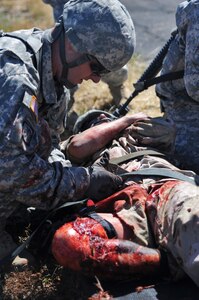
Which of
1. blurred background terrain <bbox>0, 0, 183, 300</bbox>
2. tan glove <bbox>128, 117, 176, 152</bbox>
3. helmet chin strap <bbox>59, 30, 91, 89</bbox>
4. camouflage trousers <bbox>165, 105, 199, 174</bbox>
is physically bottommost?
blurred background terrain <bbox>0, 0, 183, 300</bbox>

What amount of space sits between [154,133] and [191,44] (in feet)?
1.93

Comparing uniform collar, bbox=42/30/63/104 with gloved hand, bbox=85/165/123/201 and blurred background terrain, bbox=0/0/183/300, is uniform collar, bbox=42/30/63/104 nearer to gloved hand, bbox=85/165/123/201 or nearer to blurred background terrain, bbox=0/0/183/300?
gloved hand, bbox=85/165/123/201

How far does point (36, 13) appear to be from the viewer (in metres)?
10.3

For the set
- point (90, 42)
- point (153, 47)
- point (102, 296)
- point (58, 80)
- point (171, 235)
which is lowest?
point (153, 47)

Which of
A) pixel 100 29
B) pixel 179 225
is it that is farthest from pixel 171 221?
pixel 100 29

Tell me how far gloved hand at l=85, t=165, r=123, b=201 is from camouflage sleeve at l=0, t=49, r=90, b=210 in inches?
3.8

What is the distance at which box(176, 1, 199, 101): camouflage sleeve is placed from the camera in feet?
12.5

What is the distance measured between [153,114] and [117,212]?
9.51ft

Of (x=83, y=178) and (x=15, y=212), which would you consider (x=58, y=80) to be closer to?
(x=83, y=178)

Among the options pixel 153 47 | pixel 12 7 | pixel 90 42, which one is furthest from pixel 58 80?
pixel 12 7

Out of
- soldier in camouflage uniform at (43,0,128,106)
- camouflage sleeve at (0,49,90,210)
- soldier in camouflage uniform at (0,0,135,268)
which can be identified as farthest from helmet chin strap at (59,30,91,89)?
soldier in camouflage uniform at (43,0,128,106)

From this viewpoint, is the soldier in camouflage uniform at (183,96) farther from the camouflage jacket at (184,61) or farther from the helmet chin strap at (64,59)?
the helmet chin strap at (64,59)

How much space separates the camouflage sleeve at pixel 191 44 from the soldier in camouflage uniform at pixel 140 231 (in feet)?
1.59

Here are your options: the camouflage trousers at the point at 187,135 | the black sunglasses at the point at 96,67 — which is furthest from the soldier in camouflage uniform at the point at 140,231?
the black sunglasses at the point at 96,67
